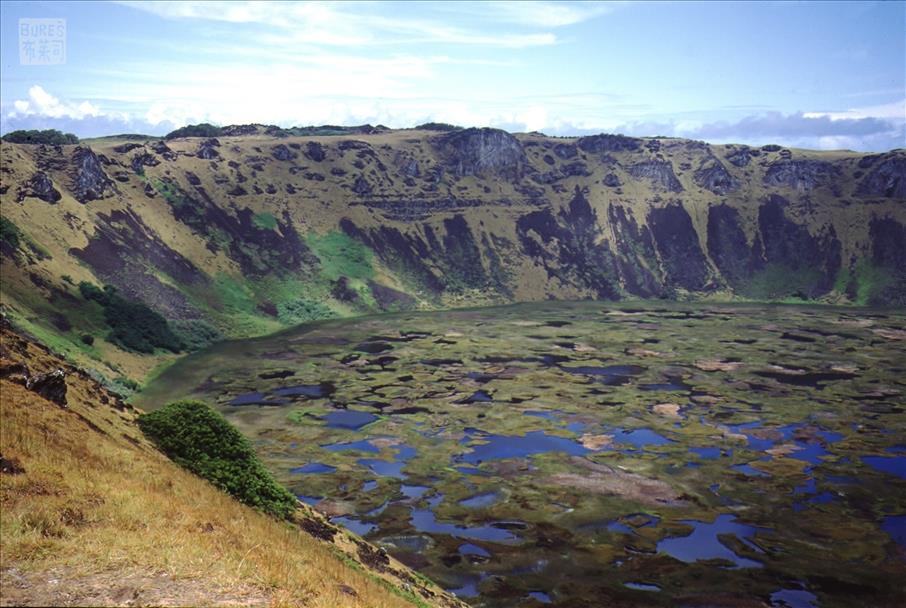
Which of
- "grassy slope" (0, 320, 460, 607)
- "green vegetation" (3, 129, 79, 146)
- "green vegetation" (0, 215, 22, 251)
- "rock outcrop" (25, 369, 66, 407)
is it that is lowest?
"grassy slope" (0, 320, 460, 607)

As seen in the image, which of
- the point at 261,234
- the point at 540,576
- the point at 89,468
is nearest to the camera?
the point at 89,468

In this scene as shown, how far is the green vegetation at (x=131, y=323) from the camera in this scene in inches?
4375

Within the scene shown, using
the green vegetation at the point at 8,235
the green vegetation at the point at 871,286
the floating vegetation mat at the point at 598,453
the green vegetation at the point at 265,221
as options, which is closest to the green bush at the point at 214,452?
the floating vegetation mat at the point at 598,453

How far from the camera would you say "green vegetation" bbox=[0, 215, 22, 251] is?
4344 inches

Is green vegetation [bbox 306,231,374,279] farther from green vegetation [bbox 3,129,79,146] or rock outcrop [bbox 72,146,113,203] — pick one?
green vegetation [bbox 3,129,79,146]

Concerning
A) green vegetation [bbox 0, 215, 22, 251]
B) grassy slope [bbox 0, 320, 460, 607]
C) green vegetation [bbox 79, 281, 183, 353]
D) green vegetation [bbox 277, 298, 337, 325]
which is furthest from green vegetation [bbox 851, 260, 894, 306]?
green vegetation [bbox 0, 215, 22, 251]

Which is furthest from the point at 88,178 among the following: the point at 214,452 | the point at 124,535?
the point at 124,535

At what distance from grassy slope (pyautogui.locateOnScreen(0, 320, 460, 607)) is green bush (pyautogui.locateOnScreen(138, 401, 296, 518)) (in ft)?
9.25

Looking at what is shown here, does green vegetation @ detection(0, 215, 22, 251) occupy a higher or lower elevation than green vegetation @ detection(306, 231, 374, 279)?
higher

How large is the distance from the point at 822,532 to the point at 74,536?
51127 mm

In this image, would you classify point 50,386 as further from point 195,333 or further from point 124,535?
point 195,333

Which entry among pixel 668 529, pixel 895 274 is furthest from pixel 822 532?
pixel 895 274

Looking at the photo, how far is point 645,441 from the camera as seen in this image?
74312mm

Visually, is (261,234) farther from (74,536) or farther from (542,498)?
(74,536)
